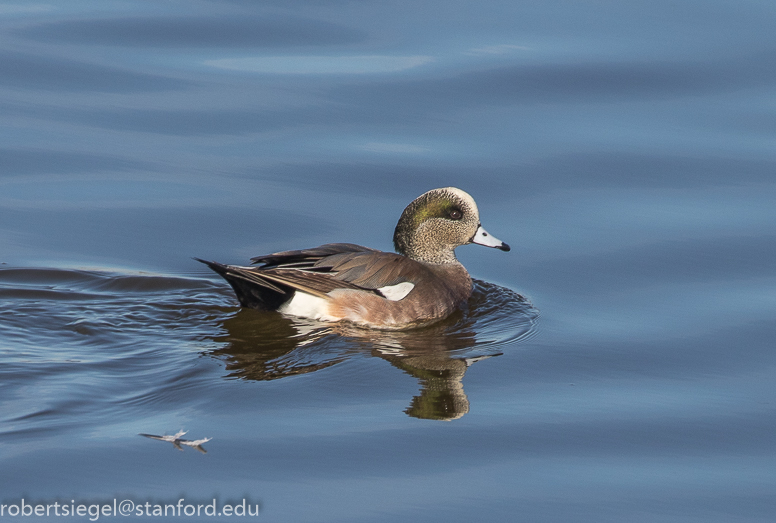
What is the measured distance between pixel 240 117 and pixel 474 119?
6.45 feet

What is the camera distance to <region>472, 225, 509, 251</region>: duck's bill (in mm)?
7402

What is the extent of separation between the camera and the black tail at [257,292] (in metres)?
6.61

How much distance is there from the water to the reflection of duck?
24 mm

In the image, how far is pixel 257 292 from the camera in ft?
22.5

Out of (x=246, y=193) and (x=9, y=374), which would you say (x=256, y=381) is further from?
(x=246, y=193)

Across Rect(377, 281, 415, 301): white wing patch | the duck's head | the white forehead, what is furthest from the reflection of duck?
Result: the white forehead

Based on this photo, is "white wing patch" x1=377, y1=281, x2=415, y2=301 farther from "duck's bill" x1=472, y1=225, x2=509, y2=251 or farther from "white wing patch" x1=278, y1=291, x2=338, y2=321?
"duck's bill" x1=472, y1=225, x2=509, y2=251

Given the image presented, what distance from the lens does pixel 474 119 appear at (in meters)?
9.35

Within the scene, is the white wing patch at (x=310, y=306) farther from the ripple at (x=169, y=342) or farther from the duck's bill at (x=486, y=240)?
the duck's bill at (x=486, y=240)

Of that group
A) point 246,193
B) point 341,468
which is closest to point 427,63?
point 246,193

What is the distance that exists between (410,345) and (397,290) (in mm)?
541

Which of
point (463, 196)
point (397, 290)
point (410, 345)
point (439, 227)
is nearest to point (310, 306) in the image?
point (397, 290)

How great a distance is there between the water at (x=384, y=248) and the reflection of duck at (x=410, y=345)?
0.08 feet

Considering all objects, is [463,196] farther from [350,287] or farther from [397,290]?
[350,287]
